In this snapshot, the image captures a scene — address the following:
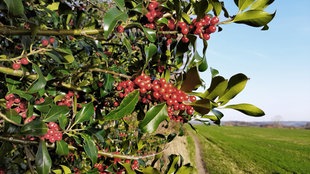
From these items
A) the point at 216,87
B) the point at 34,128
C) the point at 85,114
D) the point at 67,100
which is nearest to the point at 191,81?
the point at 216,87

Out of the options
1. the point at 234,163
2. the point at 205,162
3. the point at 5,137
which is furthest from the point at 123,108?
the point at 234,163

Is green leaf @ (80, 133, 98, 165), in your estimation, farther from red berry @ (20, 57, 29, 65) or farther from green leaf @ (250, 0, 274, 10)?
green leaf @ (250, 0, 274, 10)

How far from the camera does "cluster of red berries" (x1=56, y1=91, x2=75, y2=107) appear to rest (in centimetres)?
184

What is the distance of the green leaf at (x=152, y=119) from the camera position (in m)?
1.24

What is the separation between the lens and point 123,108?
1320 millimetres

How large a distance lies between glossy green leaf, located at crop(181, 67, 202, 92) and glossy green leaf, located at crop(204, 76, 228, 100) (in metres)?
0.07

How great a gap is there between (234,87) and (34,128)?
36.3 inches

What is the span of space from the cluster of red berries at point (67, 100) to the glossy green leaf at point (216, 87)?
0.88m

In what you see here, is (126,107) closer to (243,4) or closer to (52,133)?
(52,133)

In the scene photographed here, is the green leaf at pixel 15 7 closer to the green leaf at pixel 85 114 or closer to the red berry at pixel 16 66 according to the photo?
the red berry at pixel 16 66

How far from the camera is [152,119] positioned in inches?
49.4

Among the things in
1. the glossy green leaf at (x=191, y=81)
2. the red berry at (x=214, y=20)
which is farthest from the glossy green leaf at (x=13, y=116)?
the red berry at (x=214, y=20)

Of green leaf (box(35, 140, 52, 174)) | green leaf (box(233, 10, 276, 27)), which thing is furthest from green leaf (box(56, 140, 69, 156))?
green leaf (box(233, 10, 276, 27))

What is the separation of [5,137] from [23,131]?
36cm
